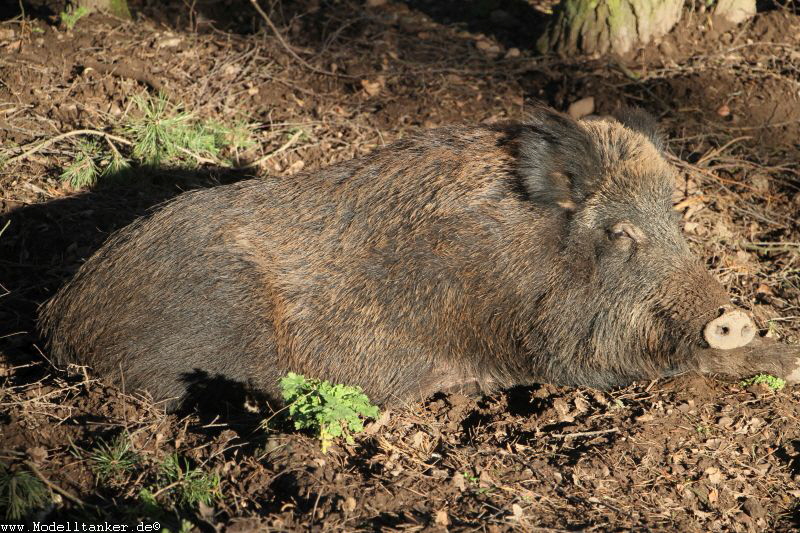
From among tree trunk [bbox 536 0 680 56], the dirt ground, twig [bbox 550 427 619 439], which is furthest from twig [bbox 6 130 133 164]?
tree trunk [bbox 536 0 680 56]

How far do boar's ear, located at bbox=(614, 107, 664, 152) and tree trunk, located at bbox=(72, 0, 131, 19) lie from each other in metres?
5.19

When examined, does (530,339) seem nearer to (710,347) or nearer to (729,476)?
(710,347)

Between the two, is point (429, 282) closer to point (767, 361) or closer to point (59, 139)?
point (767, 361)

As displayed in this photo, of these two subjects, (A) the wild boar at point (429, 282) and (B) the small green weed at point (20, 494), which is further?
(A) the wild boar at point (429, 282)

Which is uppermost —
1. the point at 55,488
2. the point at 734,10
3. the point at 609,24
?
the point at 734,10

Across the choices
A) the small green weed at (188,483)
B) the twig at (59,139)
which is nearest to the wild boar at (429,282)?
the small green weed at (188,483)

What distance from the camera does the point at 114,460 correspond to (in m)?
3.52

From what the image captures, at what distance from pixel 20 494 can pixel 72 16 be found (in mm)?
5196

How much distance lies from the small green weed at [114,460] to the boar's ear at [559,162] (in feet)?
8.18

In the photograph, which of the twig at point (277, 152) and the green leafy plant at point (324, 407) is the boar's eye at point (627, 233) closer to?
the green leafy plant at point (324, 407)

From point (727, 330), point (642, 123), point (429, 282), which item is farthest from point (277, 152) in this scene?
point (727, 330)

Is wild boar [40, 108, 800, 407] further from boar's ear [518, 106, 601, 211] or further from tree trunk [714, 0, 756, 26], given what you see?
tree trunk [714, 0, 756, 26]

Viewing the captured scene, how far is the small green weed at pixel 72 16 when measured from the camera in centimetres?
698

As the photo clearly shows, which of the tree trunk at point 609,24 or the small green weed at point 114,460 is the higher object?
the tree trunk at point 609,24
